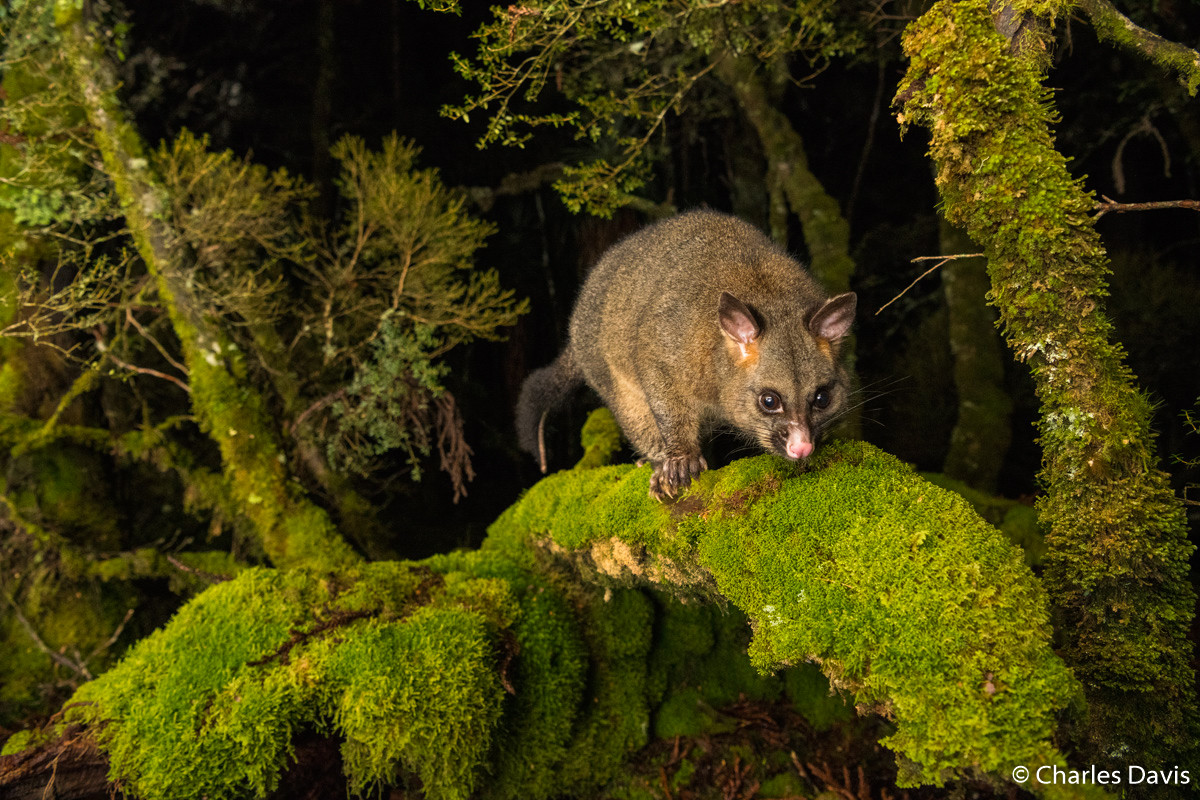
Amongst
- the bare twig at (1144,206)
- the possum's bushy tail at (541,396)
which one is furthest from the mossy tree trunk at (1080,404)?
the possum's bushy tail at (541,396)

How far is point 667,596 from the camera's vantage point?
14.9ft

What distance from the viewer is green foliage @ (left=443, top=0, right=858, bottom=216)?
356 cm

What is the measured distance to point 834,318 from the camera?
306cm

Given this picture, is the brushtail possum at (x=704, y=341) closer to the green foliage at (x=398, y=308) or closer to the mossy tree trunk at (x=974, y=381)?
the green foliage at (x=398, y=308)

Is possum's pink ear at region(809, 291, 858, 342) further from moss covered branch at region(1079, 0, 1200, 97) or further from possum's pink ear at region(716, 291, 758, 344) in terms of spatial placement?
moss covered branch at region(1079, 0, 1200, 97)

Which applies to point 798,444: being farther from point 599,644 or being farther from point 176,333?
point 176,333

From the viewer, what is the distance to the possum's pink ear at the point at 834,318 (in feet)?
9.65

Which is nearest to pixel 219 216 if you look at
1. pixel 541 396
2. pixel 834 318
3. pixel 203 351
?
pixel 203 351

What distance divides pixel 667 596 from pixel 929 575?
242 cm

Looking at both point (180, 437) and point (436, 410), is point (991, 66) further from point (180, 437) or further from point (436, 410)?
point (180, 437)

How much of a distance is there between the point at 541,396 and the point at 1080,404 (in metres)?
3.39

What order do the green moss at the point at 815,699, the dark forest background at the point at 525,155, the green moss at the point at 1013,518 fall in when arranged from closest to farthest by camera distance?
1. the green moss at the point at 815,699
2. the green moss at the point at 1013,518
3. the dark forest background at the point at 525,155

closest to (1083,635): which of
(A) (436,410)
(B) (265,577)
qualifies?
(B) (265,577)

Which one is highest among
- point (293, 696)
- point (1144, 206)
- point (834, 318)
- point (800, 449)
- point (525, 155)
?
point (525, 155)
